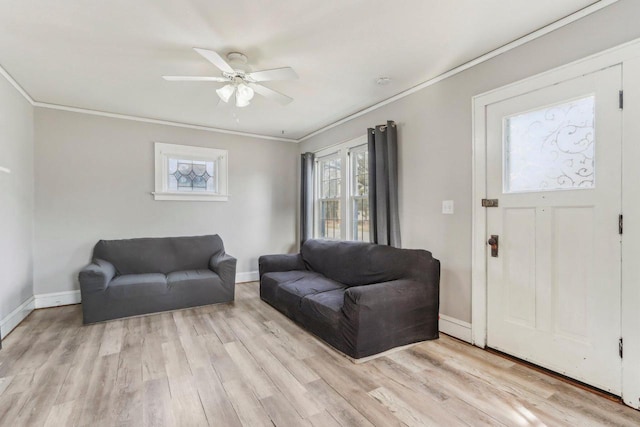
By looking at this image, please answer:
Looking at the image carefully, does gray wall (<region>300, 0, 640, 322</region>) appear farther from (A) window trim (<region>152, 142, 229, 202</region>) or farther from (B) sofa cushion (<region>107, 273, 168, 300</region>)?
(B) sofa cushion (<region>107, 273, 168, 300</region>)

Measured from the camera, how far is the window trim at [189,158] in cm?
441

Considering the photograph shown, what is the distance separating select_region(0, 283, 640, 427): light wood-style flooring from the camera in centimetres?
175

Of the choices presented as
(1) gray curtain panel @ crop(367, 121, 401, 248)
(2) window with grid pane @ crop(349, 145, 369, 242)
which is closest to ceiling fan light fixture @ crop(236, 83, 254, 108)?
(1) gray curtain panel @ crop(367, 121, 401, 248)

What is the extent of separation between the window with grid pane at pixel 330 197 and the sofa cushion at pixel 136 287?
2.44 meters

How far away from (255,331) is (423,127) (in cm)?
272

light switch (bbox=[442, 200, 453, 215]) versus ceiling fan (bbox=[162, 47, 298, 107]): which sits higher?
ceiling fan (bbox=[162, 47, 298, 107])

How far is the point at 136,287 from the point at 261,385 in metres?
2.19

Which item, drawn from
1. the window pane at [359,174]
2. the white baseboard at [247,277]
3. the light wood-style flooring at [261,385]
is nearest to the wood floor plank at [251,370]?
the light wood-style flooring at [261,385]

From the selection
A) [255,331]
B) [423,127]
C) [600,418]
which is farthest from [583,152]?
[255,331]

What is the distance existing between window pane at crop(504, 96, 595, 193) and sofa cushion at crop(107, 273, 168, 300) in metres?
3.76

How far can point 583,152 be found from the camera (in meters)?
2.06

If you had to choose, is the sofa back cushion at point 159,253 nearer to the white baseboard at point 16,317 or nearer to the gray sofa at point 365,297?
the white baseboard at point 16,317

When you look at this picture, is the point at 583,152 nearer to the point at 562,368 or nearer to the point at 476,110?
the point at 476,110

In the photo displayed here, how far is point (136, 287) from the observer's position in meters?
3.44
